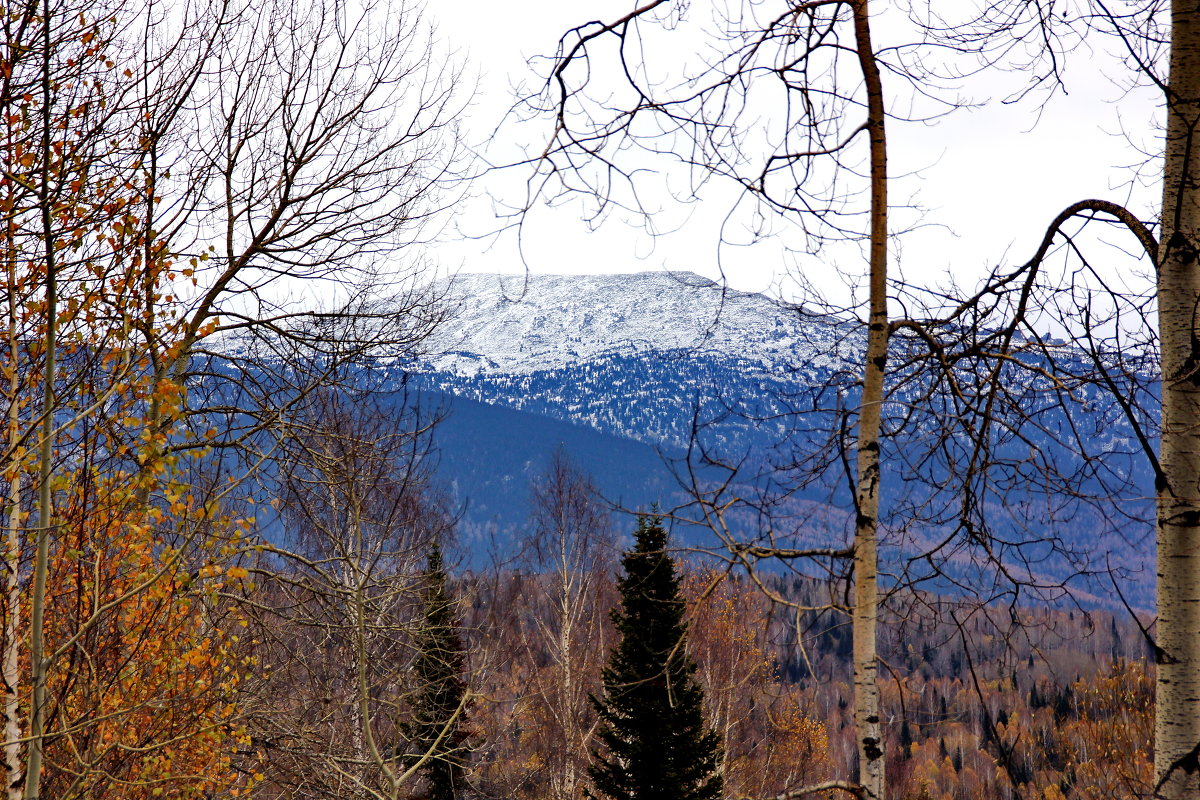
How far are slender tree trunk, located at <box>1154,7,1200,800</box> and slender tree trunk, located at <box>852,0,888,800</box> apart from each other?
1099 mm

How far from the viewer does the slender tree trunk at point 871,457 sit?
402 centimetres

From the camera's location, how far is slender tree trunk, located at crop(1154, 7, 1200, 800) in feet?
10.9

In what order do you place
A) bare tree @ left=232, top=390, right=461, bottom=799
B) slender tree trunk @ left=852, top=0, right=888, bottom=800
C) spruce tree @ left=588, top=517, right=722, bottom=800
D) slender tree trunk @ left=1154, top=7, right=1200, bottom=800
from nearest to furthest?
1. slender tree trunk @ left=1154, top=7, right=1200, bottom=800
2. slender tree trunk @ left=852, top=0, right=888, bottom=800
3. bare tree @ left=232, top=390, right=461, bottom=799
4. spruce tree @ left=588, top=517, right=722, bottom=800

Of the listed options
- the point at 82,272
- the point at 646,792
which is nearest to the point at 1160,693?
the point at 82,272

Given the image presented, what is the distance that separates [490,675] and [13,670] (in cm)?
1076

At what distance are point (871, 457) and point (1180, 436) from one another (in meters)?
1.20

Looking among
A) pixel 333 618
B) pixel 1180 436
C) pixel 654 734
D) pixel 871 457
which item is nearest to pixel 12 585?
pixel 871 457

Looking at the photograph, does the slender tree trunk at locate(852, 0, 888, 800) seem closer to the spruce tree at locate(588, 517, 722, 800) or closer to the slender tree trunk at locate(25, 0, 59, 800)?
the slender tree trunk at locate(25, 0, 59, 800)

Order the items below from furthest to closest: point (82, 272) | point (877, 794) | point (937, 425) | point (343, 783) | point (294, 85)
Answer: point (343, 783) < point (294, 85) < point (82, 272) < point (937, 425) < point (877, 794)

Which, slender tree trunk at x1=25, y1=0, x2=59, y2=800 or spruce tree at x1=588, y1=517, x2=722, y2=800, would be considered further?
spruce tree at x1=588, y1=517, x2=722, y2=800

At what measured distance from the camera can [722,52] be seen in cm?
407

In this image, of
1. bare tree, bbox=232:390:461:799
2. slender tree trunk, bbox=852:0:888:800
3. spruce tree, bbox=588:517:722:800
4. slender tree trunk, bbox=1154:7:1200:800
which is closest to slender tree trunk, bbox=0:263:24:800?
bare tree, bbox=232:390:461:799

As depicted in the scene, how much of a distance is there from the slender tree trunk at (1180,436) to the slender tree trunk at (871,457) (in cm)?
110

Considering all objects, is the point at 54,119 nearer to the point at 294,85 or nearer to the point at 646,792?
the point at 294,85
